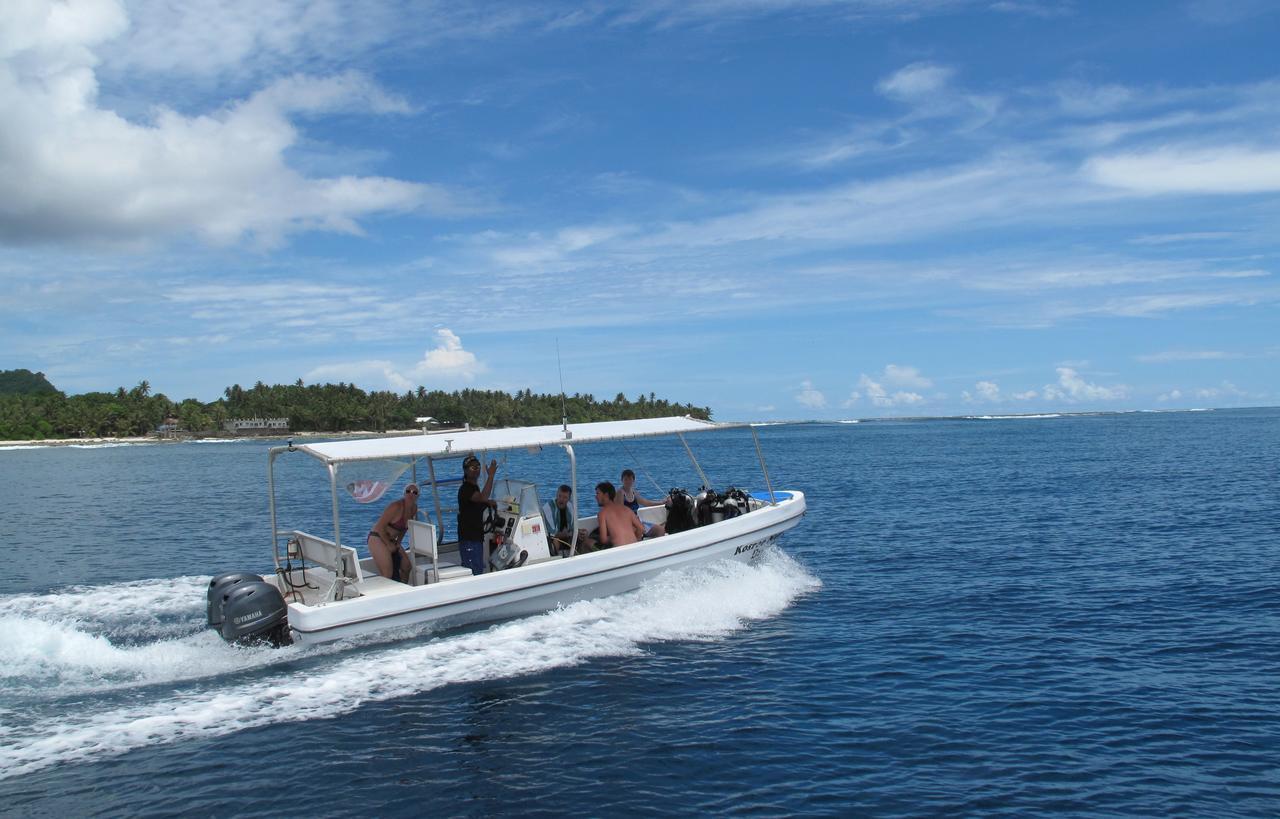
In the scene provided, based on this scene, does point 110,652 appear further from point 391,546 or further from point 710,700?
point 710,700

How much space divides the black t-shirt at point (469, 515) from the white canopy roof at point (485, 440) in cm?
59

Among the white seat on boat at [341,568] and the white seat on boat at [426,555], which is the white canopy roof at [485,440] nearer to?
the white seat on boat at [426,555]

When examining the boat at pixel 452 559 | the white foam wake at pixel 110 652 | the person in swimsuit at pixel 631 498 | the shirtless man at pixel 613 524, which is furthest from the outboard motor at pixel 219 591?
the person in swimsuit at pixel 631 498

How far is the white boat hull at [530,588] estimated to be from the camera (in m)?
10.9

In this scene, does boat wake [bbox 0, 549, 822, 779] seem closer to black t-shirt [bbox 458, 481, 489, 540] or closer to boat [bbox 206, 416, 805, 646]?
boat [bbox 206, 416, 805, 646]

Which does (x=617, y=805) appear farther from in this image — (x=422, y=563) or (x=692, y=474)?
(x=692, y=474)

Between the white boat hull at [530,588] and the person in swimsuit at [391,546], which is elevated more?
the person in swimsuit at [391,546]

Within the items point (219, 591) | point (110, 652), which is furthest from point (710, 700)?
point (110, 652)

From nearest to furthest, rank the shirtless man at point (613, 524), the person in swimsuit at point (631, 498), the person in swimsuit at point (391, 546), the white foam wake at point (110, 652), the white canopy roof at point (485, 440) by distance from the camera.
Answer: the white foam wake at point (110, 652) → the white canopy roof at point (485, 440) → the person in swimsuit at point (391, 546) → the shirtless man at point (613, 524) → the person in swimsuit at point (631, 498)

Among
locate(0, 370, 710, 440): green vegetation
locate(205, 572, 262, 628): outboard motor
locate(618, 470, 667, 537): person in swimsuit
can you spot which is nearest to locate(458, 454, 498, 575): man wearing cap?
locate(618, 470, 667, 537): person in swimsuit

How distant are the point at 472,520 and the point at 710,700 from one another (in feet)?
15.2

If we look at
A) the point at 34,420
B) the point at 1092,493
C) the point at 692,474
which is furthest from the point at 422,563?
the point at 34,420

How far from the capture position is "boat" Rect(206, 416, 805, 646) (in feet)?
36.1

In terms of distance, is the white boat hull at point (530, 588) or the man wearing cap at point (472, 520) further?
the man wearing cap at point (472, 520)
